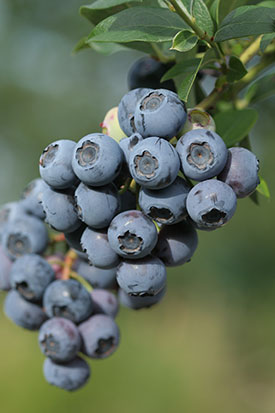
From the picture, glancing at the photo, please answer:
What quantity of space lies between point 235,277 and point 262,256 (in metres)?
0.96

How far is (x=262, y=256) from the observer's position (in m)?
9.58

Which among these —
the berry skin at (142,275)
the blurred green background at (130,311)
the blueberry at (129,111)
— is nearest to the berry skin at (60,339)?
the berry skin at (142,275)

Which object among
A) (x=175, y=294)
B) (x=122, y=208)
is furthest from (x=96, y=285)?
(x=175, y=294)

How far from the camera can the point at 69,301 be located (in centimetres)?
104

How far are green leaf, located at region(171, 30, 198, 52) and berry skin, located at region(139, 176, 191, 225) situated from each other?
0.71 ft

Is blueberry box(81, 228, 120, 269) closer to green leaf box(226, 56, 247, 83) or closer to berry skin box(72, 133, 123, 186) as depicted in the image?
berry skin box(72, 133, 123, 186)

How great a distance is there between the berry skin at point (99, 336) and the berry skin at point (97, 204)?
0.38m

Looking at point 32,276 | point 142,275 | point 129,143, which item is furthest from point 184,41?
point 32,276

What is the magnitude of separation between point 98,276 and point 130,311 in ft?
28.2

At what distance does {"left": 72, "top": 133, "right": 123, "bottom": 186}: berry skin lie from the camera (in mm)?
752

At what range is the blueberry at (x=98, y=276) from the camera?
1.11 metres

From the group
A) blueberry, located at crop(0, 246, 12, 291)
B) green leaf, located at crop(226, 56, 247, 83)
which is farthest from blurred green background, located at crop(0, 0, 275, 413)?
green leaf, located at crop(226, 56, 247, 83)

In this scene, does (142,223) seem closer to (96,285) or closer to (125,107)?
(125,107)

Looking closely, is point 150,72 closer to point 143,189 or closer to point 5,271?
point 143,189
